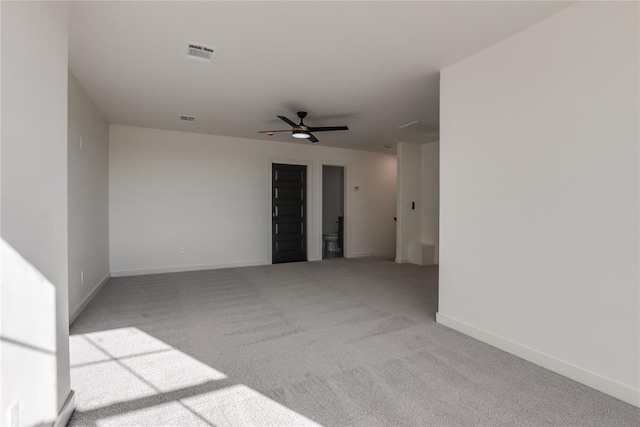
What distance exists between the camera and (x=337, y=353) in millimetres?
2463

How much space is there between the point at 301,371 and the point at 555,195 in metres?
2.20

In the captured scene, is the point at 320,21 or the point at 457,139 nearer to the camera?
the point at 320,21

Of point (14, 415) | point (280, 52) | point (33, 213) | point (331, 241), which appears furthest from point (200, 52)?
point (331, 241)

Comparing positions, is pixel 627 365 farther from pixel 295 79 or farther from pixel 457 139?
pixel 295 79

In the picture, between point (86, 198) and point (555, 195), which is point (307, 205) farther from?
point (555, 195)

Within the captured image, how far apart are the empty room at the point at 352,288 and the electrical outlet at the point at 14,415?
2cm

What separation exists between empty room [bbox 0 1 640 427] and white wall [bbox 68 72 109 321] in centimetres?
4

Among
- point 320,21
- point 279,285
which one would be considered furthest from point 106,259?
Answer: point 320,21

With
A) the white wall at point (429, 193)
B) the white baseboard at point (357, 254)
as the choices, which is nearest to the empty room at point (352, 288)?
the white wall at point (429, 193)

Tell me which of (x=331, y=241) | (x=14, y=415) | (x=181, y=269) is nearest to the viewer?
(x=14, y=415)

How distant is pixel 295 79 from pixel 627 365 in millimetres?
3446

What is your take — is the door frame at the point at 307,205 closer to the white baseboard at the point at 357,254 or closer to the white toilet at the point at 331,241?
the white baseboard at the point at 357,254

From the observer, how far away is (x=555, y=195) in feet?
7.19

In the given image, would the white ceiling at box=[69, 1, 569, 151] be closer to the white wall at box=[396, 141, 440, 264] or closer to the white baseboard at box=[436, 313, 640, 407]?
the white wall at box=[396, 141, 440, 264]
